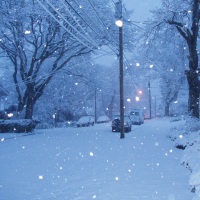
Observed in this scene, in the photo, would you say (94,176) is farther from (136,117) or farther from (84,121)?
(136,117)

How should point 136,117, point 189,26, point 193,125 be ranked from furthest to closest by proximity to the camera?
point 136,117 < point 189,26 < point 193,125

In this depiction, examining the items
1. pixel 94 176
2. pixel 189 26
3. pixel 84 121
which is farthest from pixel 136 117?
pixel 94 176

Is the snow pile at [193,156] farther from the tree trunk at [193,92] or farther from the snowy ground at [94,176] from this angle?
the tree trunk at [193,92]

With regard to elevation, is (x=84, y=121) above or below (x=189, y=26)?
below

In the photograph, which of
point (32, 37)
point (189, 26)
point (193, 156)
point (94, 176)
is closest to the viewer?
point (94, 176)

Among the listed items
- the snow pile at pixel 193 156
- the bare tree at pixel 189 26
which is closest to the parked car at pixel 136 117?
the bare tree at pixel 189 26

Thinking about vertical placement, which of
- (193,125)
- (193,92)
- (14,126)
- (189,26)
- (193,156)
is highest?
(189,26)

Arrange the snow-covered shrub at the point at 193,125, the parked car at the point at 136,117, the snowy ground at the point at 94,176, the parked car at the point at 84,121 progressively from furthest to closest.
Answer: the parked car at the point at 136,117, the parked car at the point at 84,121, the snow-covered shrub at the point at 193,125, the snowy ground at the point at 94,176

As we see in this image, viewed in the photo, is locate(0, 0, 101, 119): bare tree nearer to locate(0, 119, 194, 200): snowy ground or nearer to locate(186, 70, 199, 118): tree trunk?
locate(186, 70, 199, 118): tree trunk

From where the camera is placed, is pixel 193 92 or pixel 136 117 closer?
pixel 193 92

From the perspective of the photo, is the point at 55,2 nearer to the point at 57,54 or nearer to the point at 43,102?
the point at 57,54

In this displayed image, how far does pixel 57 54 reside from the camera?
32.5 metres

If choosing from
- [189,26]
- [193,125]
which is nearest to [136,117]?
[189,26]

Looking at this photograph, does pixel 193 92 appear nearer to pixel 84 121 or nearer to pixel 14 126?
pixel 14 126
